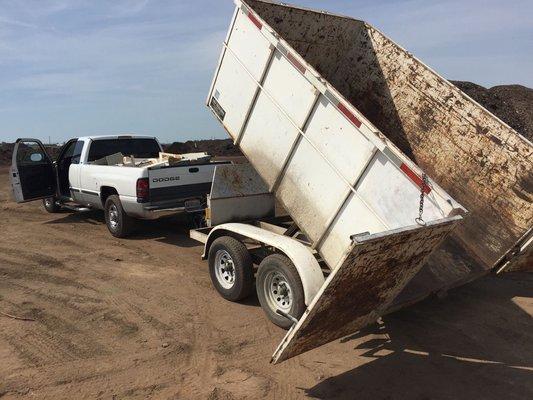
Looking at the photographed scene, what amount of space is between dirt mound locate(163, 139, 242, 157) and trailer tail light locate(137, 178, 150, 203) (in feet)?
74.4

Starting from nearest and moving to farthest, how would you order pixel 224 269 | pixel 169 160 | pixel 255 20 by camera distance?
pixel 255 20
pixel 224 269
pixel 169 160

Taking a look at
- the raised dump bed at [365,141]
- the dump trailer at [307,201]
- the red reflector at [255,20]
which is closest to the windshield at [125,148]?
the dump trailer at [307,201]

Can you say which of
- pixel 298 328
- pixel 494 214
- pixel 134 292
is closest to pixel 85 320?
pixel 134 292

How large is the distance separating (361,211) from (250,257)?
5.50 ft

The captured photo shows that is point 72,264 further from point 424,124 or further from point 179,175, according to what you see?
point 424,124

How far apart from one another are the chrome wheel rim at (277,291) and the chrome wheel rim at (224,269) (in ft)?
2.47

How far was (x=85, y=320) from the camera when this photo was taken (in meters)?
5.44

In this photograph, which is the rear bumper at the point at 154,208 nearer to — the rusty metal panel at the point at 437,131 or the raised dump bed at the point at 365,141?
the raised dump bed at the point at 365,141

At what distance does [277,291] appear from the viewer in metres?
5.35

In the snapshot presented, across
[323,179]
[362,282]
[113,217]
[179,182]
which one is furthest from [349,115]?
[113,217]

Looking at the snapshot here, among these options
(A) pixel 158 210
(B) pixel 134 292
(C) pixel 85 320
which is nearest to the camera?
(C) pixel 85 320

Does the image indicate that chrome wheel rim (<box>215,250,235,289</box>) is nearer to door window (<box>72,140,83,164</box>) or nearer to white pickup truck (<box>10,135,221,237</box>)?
white pickup truck (<box>10,135,221,237</box>)

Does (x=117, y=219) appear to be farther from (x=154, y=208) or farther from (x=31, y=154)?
(x=31, y=154)

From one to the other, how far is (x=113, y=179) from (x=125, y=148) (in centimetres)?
161
